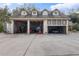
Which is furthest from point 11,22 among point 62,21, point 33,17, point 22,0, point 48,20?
point 22,0

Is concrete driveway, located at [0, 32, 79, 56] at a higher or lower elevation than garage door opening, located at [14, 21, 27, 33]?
lower

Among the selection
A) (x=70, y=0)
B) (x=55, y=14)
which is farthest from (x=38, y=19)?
(x=70, y=0)

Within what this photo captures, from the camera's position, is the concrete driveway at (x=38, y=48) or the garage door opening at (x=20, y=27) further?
the garage door opening at (x=20, y=27)

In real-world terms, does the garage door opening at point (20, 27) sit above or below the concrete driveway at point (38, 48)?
above

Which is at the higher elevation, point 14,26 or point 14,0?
point 14,0

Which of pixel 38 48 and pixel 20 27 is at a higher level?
pixel 20 27

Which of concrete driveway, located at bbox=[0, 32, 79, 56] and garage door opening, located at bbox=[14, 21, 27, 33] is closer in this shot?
concrete driveway, located at bbox=[0, 32, 79, 56]

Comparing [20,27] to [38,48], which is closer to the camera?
[38,48]

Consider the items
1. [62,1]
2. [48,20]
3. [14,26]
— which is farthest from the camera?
[48,20]

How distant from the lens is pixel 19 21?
18094mm

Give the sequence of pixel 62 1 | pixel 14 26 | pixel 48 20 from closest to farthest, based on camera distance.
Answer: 1. pixel 62 1
2. pixel 14 26
3. pixel 48 20

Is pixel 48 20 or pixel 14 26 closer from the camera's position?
pixel 14 26

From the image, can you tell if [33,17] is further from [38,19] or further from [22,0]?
[22,0]

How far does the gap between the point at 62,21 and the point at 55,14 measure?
89 cm
